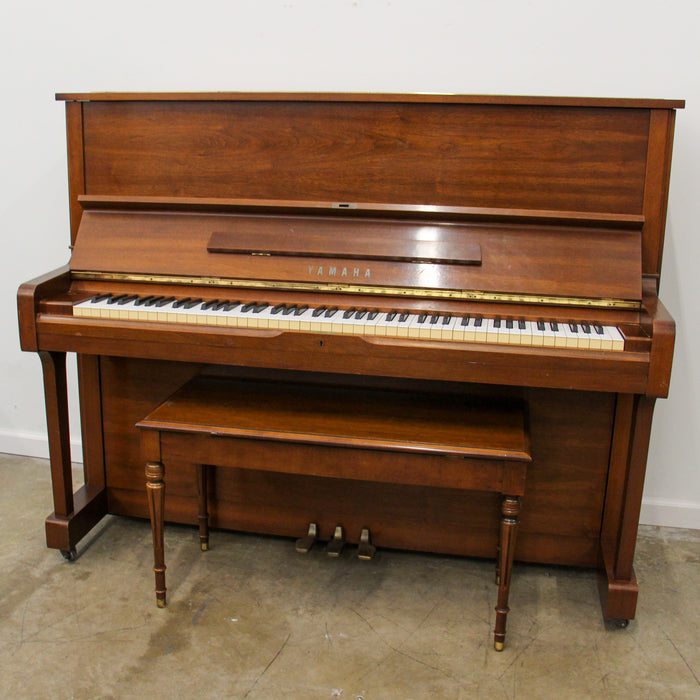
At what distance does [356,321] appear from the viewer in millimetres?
1914

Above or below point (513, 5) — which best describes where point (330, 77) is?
below

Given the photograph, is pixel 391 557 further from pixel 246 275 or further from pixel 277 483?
pixel 246 275

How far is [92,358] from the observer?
2434 millimetres

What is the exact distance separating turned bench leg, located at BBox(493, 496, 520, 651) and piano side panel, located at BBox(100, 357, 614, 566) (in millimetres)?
413

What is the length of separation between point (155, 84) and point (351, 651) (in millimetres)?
2099

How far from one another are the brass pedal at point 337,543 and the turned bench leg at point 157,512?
0.52 metres

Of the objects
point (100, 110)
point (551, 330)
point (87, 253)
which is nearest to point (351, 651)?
point (551, 330)

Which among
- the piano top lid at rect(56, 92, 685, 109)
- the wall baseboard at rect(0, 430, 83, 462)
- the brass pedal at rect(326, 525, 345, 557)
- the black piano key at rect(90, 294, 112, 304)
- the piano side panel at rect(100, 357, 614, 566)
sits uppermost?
the piano top lid at rect(56, 92, 685, 109)

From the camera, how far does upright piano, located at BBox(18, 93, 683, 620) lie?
75.5 inches

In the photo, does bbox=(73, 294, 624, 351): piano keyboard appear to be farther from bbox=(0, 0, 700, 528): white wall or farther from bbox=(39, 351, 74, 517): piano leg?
bbox=(0, 0, 700, 528): white wall

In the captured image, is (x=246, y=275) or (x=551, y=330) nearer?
(x=551, y=330)

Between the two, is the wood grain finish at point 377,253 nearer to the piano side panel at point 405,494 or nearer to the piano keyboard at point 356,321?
the piano keyboard at point 356,321

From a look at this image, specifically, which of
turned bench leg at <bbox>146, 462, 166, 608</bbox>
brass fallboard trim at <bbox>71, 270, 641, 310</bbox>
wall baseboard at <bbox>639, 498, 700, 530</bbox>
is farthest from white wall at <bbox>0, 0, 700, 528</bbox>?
turned bench leg at <bbox>146, 462, 166, 608</bbox>

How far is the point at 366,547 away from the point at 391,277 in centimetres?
89
